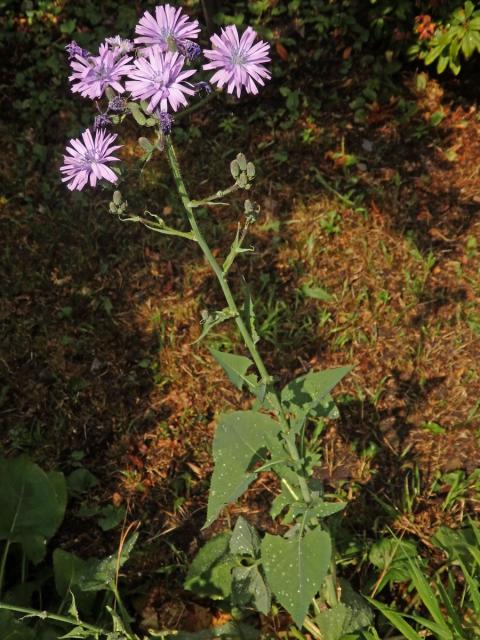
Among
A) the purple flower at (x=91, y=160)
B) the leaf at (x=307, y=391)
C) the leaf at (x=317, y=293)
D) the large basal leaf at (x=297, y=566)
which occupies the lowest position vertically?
the large basal leaf at (x=297, y=566)

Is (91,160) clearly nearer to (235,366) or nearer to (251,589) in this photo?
(235,366)

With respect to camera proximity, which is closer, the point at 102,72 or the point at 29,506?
the point at 102,72

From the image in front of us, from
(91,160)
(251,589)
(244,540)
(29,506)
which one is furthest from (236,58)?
(29,506)

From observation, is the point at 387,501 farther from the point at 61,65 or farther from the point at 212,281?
the point at 61,65

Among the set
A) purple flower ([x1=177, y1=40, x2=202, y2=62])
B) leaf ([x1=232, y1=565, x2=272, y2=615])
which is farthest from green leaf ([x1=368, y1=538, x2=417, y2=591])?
purple flower ([x1=177, y1=40, x2=202, y2=62])

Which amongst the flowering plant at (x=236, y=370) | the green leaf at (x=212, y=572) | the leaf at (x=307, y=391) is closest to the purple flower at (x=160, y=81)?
the flowering plant at (x=236, y=370)

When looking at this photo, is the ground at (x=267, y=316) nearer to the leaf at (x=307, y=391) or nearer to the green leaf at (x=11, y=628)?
the green leaf at (x=11, y=628)

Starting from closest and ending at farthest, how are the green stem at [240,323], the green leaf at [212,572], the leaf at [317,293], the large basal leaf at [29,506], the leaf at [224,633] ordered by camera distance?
1. the green stem at [240,323]
2. the leaf at [224,633]
3. the green leaf at [212,572]
4. the large basal leaf at [29,506]
5. the leaf at [317,293]

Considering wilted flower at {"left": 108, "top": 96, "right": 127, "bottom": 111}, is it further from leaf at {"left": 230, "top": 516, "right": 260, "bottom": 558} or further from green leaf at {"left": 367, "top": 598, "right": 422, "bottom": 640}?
green leaf at {"left": 367, "top": 598, "right": 422, "bottom": 640}
